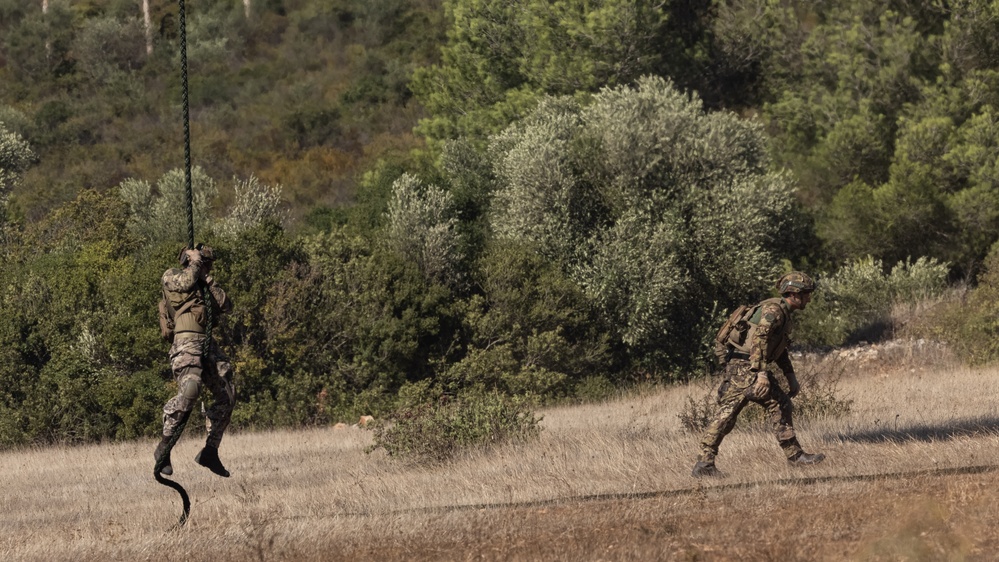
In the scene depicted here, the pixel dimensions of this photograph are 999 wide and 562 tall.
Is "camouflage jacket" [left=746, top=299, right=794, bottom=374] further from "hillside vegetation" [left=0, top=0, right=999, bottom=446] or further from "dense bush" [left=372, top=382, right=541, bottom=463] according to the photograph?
"hillside vegetation" [left=0, top=0, right=999, bottom=446]

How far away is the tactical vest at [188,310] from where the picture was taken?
34.8 feet

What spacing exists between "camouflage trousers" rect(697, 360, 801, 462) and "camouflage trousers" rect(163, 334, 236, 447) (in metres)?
4.22

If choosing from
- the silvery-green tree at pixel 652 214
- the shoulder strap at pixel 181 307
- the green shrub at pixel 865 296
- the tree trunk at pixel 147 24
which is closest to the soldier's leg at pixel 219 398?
the shoulder strap at pixel 181 307

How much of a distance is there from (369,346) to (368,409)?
1.77 metres

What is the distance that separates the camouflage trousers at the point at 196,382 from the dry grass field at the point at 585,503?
0.86 meters

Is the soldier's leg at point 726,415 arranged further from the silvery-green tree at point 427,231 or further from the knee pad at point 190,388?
the silvery-green tree at point 427,231

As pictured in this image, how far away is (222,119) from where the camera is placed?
65438 millimetres

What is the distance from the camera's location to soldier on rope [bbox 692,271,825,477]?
11.3 meters

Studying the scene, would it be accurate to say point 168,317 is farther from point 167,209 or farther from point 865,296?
point 865,296

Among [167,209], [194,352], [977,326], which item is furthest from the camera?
[167,209]

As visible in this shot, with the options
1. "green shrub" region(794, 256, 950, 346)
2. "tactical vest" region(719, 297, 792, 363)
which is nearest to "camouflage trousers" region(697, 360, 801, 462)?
"tactical vest" region(719, 297, 792, 363)

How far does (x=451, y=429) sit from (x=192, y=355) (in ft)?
16.5

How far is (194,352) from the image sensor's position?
10539mm

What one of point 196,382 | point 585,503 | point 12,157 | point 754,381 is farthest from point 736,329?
point 12,157
